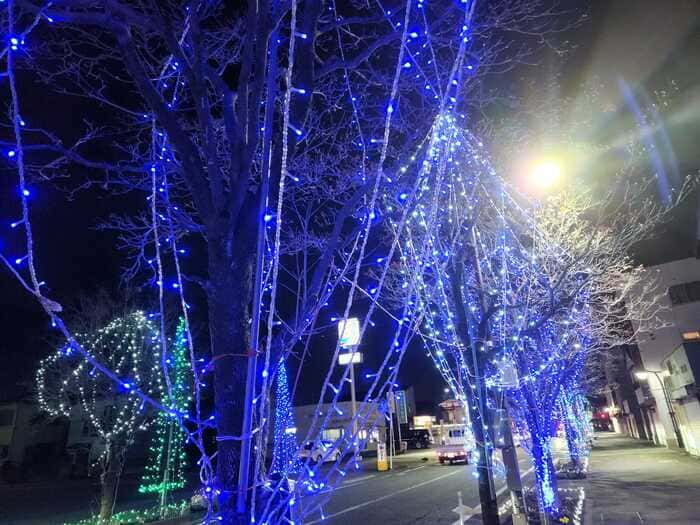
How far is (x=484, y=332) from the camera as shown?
852 cm

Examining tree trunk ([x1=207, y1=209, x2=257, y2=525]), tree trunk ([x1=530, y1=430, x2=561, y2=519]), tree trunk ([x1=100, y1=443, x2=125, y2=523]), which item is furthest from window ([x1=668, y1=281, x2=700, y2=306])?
tree trunk ([x1=207, y1=209, x2=257, y2=525])

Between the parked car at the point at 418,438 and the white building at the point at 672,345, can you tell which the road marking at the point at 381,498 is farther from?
the parked car at the point at 418,438

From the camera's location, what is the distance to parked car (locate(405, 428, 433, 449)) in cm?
5078

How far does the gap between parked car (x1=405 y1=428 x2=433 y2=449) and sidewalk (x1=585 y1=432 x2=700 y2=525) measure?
31844mm

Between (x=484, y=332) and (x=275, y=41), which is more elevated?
(x=275, y=41)

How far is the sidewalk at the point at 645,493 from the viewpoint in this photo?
387 inches

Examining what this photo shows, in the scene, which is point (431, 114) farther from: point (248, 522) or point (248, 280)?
point (248, 522)

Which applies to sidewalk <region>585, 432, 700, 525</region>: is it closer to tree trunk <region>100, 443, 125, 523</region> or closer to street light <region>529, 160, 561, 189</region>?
street light <region>529, 160, 561, 189</region>

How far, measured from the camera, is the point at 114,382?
14.7 m

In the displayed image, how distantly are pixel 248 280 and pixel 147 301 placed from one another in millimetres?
15627

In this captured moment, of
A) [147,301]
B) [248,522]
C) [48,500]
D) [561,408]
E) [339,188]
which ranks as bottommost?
[48,500]

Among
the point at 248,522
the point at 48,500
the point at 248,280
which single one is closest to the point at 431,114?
the point at 248,280

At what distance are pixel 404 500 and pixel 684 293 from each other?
2220 centimetres

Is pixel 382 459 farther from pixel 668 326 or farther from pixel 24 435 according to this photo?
pixel 24 435
